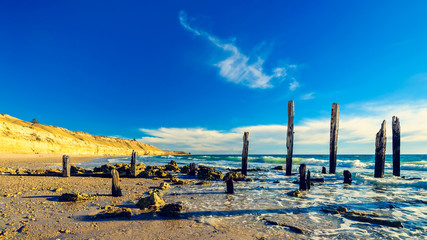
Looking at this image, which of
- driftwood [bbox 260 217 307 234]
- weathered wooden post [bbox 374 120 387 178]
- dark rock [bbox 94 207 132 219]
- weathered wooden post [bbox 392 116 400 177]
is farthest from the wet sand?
weathered wooden post [bbox 392 116 400 177]

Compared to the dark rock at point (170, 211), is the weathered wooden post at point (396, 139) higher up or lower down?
higher up

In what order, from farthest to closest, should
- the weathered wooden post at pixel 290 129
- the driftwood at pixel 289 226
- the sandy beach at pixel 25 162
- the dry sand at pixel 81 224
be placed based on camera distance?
1. the sandy beach at pixel 25 162
2. the weathered wooden post at pixel 290 129
3. the driftwood at pixel 289 226
4. the dry sand at pixel 81 224

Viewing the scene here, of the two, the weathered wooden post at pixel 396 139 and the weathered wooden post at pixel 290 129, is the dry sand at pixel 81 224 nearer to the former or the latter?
the weathered wooden post at pixel 290 129

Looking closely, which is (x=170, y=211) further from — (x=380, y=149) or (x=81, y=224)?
(x=380, y=149)

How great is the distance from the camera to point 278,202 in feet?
26.1

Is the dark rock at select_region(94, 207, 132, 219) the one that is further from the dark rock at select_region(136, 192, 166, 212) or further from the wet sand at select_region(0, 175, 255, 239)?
the dark rock at select_region(136, 192, 166, 212)

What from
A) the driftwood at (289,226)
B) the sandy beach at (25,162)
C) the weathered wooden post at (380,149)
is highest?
the weathered wooden post at (380,149)

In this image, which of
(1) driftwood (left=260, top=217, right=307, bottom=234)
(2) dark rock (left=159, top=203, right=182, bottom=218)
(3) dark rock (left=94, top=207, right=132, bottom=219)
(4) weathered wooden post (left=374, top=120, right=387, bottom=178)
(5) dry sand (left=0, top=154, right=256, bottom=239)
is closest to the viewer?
(5) dry sand (left=0, top=154, right=256, bottom=239)

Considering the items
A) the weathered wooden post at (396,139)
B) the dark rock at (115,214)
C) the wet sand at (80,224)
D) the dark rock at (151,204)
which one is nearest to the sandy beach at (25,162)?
the wet sand at (80,224)

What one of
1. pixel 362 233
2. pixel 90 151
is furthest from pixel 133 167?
pixel 90 151

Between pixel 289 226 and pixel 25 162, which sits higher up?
Answer: pixel 289 226

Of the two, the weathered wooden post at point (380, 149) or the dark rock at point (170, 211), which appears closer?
the dark rock at point (170, 211)

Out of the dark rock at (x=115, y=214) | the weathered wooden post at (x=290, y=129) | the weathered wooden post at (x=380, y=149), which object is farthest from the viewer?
the weathered wooden post at (x=290, y=129)

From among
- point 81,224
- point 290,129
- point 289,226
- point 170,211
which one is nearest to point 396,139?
point 290,129
